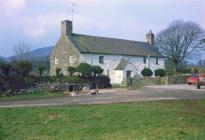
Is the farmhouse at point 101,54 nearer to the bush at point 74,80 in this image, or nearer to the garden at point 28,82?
the garden at point 28,82

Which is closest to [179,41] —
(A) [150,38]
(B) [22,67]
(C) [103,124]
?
(A) [150,38]

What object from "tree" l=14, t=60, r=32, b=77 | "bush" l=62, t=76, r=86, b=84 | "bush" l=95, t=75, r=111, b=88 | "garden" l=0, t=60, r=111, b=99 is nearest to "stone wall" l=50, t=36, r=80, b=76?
"bush" l=95, t=75, r=111, b=88

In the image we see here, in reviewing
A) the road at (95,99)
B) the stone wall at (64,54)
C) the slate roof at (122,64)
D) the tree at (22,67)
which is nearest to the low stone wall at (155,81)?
the slate roof at (122,64)

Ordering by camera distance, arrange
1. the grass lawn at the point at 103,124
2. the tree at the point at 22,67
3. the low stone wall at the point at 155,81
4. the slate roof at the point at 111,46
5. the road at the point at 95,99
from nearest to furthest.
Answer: the grass lawn at the point at 103,124, the road at the point at 95,99, the tree at the point at 22,67, the low stone wall at the point at 155,81, the slate roof at the point at 111,46

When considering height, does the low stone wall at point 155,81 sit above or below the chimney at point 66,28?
below

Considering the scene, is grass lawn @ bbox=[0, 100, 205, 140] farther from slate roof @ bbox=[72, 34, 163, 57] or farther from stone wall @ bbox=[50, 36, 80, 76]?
slate roof @ bbox=[72, 34, 163, 57]

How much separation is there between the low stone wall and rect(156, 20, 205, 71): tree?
20.4 m

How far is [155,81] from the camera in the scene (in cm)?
5234

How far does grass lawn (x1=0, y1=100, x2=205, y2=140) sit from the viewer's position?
1188 cm

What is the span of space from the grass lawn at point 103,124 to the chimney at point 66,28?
4300cm

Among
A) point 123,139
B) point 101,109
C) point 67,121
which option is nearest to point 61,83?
point 101,109

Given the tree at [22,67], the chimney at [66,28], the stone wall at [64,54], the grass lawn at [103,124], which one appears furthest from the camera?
the chimney at [66,28]

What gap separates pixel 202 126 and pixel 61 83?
25893 millimetres

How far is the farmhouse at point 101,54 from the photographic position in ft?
195
